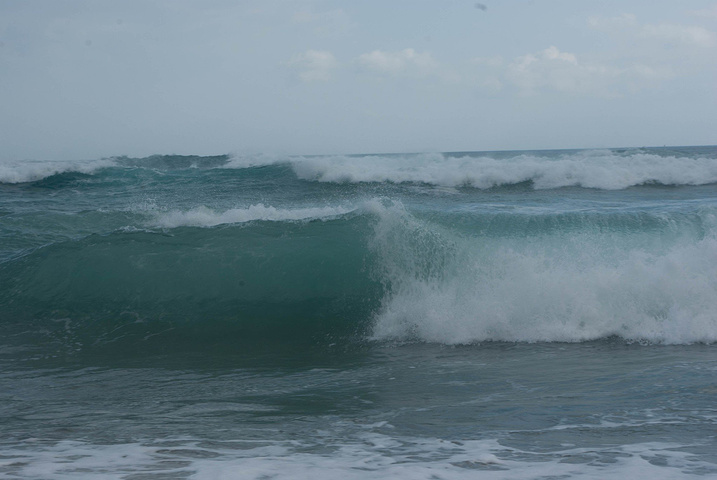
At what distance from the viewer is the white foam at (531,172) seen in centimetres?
1981

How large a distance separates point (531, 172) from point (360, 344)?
49.5 feet

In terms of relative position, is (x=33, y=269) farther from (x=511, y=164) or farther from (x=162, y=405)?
(x=511, y=164)

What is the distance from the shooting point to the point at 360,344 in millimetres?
7398

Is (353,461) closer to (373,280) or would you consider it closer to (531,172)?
(373,280)

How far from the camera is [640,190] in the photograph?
1867 cm

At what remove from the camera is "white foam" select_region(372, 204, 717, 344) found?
7379 mm

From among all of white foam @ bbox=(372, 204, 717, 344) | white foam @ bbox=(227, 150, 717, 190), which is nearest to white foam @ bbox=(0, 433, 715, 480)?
white foam @ bbox=(372, 204, 717, 344)

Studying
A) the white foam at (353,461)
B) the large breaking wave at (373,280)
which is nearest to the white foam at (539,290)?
the large breaking wave at (373,280)

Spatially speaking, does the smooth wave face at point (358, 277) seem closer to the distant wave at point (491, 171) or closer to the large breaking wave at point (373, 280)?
the large breaking wave at point (373, 280)

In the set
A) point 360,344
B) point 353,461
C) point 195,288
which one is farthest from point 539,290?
point 195,288

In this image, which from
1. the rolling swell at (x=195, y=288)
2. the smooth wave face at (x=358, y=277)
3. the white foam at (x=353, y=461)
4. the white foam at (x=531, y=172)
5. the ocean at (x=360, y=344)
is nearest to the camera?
the white foam at (x=353, y=461)

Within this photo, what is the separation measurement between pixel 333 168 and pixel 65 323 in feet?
49.1

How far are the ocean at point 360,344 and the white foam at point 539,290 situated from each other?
1.3 inches

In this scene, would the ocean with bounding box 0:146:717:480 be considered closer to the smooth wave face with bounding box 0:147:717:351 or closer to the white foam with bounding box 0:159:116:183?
the smooth wave face with bounding box 0:147:717:351
